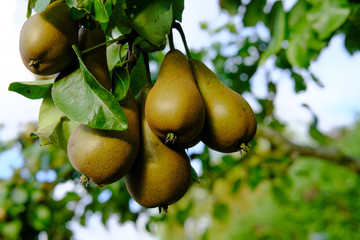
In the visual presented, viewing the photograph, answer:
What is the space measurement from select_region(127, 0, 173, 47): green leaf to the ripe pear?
0.12 meters

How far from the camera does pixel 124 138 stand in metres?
0.60

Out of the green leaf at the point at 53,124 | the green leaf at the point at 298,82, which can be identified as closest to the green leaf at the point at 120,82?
the green leaf at the point at 53,124

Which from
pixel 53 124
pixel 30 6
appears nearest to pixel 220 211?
pixel 53 124

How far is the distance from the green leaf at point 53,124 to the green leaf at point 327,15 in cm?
65

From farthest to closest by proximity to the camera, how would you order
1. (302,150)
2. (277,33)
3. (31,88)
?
1. (302,150)
2. (277,33)
3. (31,88)

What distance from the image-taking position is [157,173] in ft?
2.03

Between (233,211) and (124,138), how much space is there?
4.74 m

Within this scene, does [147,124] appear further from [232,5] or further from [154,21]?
[232,5]

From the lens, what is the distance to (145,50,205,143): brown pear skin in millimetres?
595

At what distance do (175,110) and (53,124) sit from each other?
0.29m

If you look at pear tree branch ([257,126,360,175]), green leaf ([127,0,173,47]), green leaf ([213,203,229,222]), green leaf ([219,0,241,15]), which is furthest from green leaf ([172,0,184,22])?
green leaf ([213,203,229,222])

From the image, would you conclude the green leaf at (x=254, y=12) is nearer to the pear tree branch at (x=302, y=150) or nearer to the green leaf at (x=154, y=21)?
the green leaf at (x=154, y=21)

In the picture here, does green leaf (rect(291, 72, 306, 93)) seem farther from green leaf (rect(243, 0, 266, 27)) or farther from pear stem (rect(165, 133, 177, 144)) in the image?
pear stem (rect(165, 133, 177, 144))

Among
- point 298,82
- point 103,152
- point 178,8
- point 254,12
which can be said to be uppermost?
point 178,8
